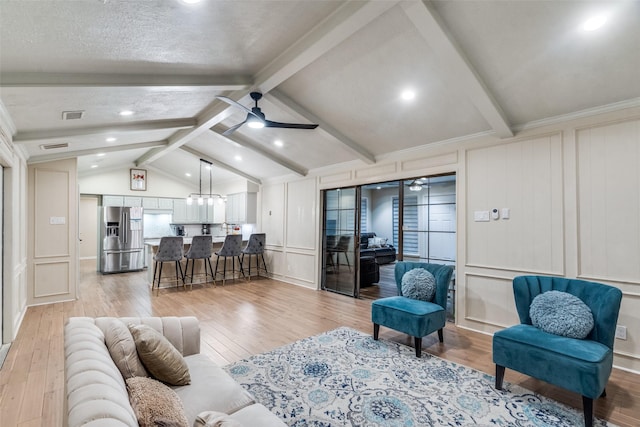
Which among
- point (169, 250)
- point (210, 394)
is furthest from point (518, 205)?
point (169, 250)

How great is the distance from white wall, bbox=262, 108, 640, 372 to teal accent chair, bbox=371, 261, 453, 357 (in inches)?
29.0

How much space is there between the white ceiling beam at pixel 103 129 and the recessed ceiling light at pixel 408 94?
128 inches

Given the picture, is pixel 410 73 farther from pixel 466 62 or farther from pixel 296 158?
pixel 296 158

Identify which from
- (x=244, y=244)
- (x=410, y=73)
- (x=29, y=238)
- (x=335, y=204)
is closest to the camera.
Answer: (x=410, y=73)

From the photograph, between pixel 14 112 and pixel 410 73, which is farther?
pixel 410 73

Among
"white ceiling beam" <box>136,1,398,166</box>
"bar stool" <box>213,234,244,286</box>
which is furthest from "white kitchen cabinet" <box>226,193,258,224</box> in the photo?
"white ceiling beam" <box>136,1,398,166</box>

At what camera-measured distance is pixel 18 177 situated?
3.95 meters

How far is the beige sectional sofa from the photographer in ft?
3.03

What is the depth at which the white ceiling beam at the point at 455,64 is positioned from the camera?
2340mm

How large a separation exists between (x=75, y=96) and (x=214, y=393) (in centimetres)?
290

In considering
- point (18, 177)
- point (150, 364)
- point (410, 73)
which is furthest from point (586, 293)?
point (18, 177)

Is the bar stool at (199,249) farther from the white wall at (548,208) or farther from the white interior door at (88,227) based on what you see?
the white interior door at (88,227)

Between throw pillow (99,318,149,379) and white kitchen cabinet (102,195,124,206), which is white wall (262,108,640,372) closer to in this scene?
throw pillow (99,318,149,379)

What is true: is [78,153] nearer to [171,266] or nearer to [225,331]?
[171,266]
